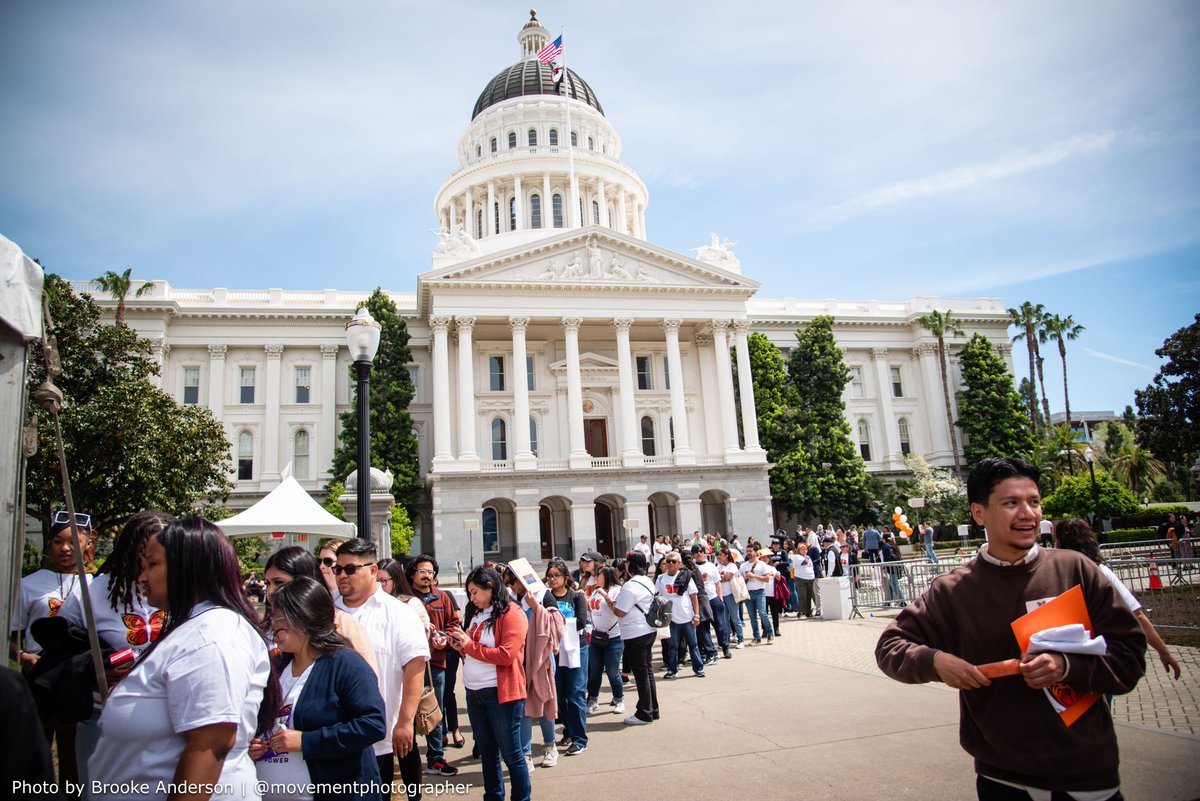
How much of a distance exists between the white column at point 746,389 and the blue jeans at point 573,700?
3511 centimetres

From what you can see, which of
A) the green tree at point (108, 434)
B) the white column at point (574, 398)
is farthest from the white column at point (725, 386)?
the green tree at point (108, 434)

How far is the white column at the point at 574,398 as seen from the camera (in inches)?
1613

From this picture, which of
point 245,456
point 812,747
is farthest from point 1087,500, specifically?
point 245,456

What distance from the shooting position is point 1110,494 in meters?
34.0

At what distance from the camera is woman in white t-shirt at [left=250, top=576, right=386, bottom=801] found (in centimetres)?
379

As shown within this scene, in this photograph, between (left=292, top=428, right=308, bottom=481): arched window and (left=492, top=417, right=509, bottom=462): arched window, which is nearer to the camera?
(left=492, top=417, right=509, bottom=462): arched window

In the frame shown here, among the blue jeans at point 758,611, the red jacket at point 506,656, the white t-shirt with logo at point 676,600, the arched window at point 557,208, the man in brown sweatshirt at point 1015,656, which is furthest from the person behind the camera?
the arched window at point 557,208

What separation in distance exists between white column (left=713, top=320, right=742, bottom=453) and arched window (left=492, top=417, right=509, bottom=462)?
41.2 feet

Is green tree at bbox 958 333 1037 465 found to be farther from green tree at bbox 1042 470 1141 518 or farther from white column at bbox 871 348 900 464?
green tree at bbox 1042 470 1141 518

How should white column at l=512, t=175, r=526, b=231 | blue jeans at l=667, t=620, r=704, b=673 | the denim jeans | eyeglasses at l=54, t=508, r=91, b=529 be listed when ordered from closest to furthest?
eyeglasses at l=54, t=508, r=91, b=529 → blue jeans at l=667, t=620, r=704, b=673 → the denim jeans → white column at l=512, t=175, r=526, b=231

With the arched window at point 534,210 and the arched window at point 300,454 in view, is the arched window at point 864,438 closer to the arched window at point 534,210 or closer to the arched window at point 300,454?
A: the arched window at point 534,210

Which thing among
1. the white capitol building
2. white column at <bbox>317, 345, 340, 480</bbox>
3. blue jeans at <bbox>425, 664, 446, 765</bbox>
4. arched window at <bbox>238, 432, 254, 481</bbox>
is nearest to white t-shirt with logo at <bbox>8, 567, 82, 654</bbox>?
blue jeans at <bbox>425, 664, 446, 765</bbox>

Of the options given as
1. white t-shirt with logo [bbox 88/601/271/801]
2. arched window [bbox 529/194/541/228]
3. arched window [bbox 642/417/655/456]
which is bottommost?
white t-shirt with logo [bbox 88/601/271/801]

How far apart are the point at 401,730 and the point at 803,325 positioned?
5174cm
